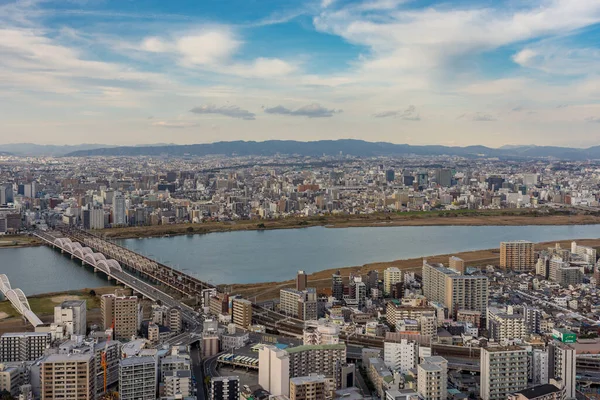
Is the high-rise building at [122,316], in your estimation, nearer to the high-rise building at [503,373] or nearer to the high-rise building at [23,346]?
the high-rise building at [23,346]

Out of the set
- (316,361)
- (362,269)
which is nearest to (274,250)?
(362,269)

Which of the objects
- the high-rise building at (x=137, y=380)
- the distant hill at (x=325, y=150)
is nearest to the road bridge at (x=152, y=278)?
the high-rise building at (x=137, y=380)

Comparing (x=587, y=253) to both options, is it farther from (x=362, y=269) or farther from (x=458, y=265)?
(x=362, y=269)

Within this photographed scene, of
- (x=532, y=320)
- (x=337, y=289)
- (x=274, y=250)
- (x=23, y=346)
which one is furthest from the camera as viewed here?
(x=274, y=250)

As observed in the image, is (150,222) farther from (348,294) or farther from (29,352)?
(29,352)

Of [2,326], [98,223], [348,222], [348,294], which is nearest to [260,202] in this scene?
[348,222]
